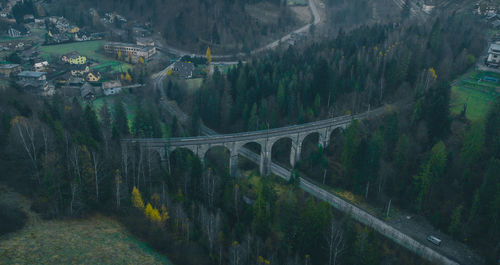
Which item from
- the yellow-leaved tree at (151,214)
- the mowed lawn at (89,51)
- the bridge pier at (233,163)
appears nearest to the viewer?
the yellow-leaved tree at (151,214)

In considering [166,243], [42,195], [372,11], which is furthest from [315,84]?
[372,11]

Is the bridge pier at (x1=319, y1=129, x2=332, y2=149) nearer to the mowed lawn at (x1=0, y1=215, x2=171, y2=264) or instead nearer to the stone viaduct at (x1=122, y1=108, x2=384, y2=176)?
the stone viaduct at (x1=122, y1=108, x2=384, y2=176)

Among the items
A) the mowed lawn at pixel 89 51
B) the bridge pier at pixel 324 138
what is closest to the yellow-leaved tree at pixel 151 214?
the bridge pier at pixel 324 138

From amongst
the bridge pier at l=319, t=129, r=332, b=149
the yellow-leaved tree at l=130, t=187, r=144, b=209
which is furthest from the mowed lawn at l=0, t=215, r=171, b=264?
the bridge pier at l=319, t=129, r=332, b=149

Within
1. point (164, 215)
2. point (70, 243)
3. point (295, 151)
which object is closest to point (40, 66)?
point (295, 151)

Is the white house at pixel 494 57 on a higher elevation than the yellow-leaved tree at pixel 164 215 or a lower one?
higher

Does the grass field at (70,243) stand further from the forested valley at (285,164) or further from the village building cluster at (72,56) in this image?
the village building cluster at (72,56)

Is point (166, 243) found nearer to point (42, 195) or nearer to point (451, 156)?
point (42, 195)
